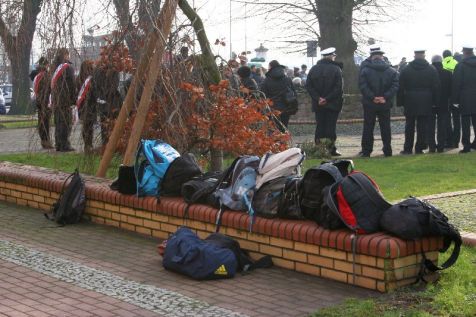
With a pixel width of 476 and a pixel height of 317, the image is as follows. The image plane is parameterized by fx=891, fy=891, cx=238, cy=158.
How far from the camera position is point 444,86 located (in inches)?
651

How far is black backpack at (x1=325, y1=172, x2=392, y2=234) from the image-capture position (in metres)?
6.52

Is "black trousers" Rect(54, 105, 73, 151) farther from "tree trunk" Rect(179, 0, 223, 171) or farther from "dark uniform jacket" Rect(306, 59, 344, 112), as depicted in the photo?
"dark uniform jacket" Rect(306, 59, 344, 112)

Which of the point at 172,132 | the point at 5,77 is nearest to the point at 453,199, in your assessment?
the point at 172,132

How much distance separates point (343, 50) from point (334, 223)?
22.1m

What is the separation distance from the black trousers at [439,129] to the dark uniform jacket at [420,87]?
1.09 ft

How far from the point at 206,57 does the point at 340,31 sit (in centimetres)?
1859

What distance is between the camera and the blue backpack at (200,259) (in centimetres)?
684

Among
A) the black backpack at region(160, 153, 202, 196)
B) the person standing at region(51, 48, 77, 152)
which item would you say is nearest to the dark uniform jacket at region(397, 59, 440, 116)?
the person standing at region(51, 48, 77, 152)

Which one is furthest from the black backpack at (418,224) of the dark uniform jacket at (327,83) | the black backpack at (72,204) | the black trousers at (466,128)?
the black trousers at (466,128)

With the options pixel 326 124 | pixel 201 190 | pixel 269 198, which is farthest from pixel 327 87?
pixel 269 198

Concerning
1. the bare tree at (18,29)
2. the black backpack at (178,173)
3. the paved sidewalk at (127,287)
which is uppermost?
the bare tree at (18,29)

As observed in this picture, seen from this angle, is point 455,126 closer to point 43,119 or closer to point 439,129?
point 439,129

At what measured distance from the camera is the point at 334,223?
6.68 metres

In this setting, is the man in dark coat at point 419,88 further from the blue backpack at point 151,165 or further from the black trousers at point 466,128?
the blue backpack at point 151,165
